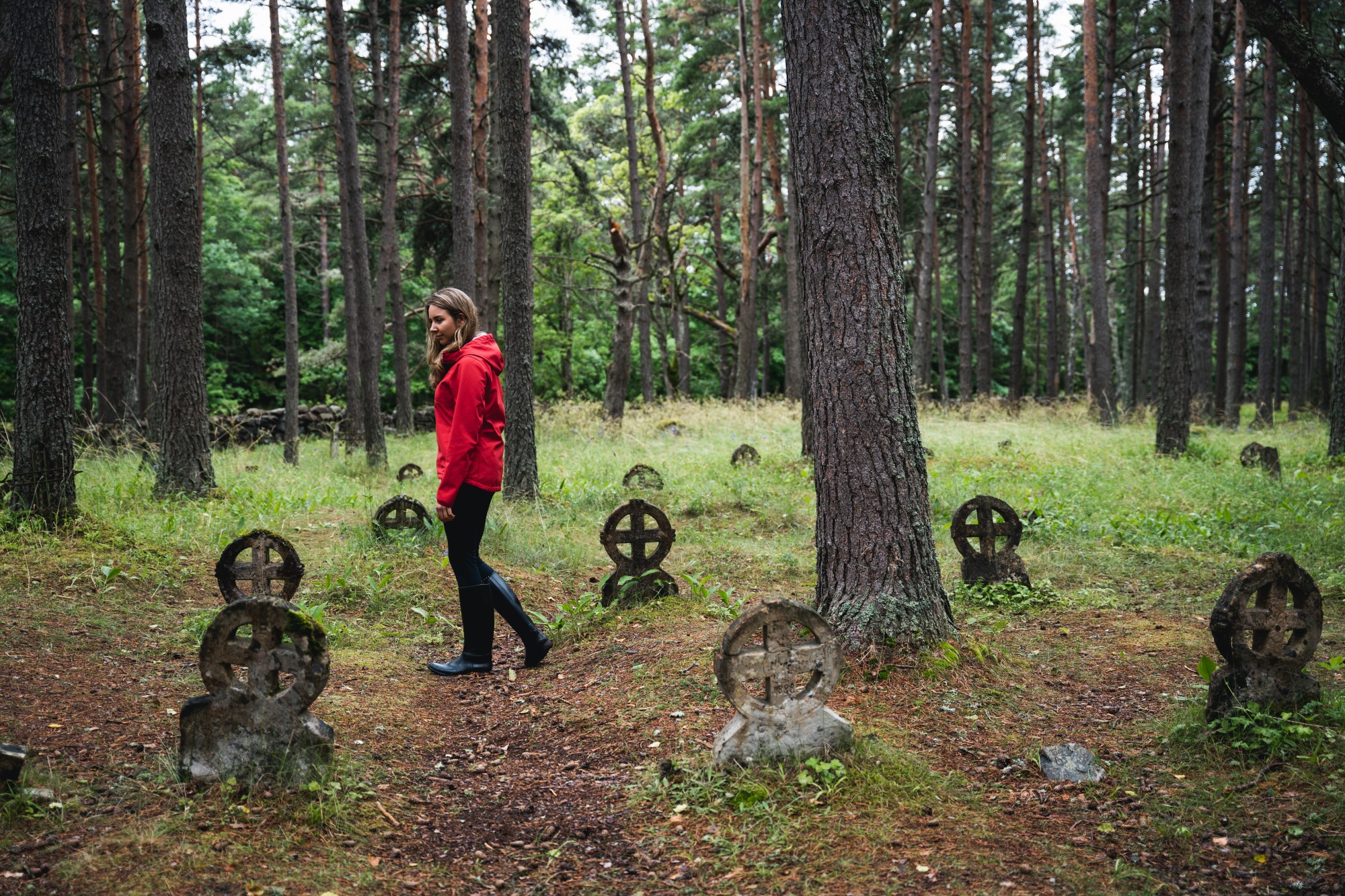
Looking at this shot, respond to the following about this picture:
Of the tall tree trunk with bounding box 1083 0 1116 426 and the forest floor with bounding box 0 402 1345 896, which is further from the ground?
the tall tree trunk with bounding box 1083 0 1116 426

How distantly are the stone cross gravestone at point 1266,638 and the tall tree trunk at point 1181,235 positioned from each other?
10.3m

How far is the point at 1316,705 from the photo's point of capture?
12.4ft

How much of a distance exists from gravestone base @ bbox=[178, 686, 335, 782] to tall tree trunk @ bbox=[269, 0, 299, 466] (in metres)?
12.8

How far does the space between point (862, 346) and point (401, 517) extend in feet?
16.0

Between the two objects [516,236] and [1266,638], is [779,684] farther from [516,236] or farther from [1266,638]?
[516,236]

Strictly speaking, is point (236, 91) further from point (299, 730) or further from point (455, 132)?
point (299, 730)

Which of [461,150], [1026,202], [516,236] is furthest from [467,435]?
[1026,202]

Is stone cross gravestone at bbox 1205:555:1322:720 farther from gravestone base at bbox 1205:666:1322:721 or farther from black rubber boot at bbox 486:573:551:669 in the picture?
black rubber boot at bbox 486:573:551:669

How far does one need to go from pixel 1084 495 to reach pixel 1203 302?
31.8 ft

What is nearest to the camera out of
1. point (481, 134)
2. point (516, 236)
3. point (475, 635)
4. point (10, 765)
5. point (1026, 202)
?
point (10, 765)

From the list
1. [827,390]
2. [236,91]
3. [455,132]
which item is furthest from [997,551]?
[236,91]

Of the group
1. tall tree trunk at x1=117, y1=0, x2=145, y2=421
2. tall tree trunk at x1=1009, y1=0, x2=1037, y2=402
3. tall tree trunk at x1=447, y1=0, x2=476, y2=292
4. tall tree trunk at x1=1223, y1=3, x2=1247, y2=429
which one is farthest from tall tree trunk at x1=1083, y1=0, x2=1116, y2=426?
tall tree trunk at x1=117, y1=0, x2=145, y2=421

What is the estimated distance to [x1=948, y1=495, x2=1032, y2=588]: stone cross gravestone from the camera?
6.57 metres

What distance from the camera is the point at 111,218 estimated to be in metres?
15.0
